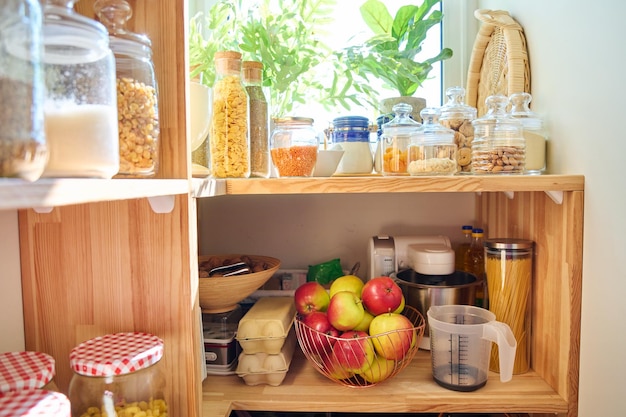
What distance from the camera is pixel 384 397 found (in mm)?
945

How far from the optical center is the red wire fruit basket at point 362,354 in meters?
0.97

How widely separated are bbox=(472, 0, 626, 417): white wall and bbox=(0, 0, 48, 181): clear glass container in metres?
0.84

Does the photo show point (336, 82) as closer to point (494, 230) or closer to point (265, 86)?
point (265, 86)

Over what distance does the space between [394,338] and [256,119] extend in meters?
0.59

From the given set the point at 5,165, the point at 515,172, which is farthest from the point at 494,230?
the point at 5,165

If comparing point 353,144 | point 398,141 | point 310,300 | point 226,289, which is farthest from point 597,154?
point 226,289

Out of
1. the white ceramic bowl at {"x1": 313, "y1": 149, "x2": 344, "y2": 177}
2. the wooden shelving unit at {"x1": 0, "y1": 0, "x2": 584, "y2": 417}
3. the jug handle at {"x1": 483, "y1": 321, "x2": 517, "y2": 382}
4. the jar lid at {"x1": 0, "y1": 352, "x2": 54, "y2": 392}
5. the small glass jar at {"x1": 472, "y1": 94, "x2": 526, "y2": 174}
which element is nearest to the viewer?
the jar lid at {"x1": 0, "y1": 352, "x2": 54, "y2": 392}

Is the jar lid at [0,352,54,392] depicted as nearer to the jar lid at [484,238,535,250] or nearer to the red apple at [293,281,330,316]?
the red apple at [293,281,330,316]

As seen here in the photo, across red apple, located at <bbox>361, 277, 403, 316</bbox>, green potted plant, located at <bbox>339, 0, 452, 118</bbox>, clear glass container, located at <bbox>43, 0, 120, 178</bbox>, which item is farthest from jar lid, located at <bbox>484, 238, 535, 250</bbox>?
clear glass container, located at <bbox>43, 0, 120, 178</bbox>

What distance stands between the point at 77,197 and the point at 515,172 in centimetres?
91

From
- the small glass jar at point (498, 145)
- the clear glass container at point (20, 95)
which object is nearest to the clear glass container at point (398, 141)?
the small glass jar at point (498, 145)

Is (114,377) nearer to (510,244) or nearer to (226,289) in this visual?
(226,289)

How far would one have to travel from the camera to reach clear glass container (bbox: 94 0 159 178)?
2.07 ft

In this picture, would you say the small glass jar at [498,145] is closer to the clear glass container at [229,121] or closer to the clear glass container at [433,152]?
the clear glass container at [433,152]
